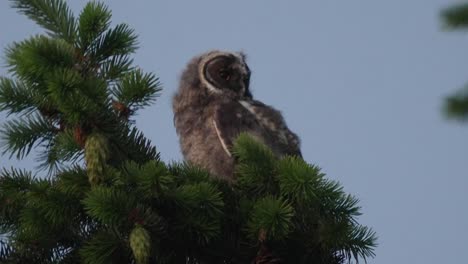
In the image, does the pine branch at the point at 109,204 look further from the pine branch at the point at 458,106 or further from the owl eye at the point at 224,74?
the owl eye at the point at 224,74

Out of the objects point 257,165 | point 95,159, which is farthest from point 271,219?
point 95,159

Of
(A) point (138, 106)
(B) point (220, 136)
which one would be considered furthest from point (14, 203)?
(B) point (220, 136)

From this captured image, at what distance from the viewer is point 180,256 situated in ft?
8.42

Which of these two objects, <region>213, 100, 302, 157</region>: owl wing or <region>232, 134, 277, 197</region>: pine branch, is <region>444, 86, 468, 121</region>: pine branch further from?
<region>213, 100, 302, 157</region>: owl wing

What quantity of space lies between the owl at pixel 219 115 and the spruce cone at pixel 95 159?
82.3 inches

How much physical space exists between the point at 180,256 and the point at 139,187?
0.38m

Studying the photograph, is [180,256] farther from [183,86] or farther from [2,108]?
[183,86]

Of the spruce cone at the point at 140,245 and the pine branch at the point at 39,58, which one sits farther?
the pine branch at the point at 39,58

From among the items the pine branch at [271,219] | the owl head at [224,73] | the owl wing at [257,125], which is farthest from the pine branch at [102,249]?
the owl head at [224,73]

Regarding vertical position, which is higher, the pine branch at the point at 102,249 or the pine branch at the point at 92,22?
the pine branch at the point at 92,22

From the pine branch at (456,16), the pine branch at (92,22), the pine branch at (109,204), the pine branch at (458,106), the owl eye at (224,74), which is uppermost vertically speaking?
the owl eye at (224,74)

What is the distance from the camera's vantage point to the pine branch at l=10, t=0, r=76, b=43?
110 inches

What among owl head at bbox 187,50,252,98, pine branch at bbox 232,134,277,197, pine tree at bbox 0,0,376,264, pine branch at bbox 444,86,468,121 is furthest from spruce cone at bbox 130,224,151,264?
owl head at bbox 187,50,252,98

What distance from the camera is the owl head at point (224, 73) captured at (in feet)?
17.6
